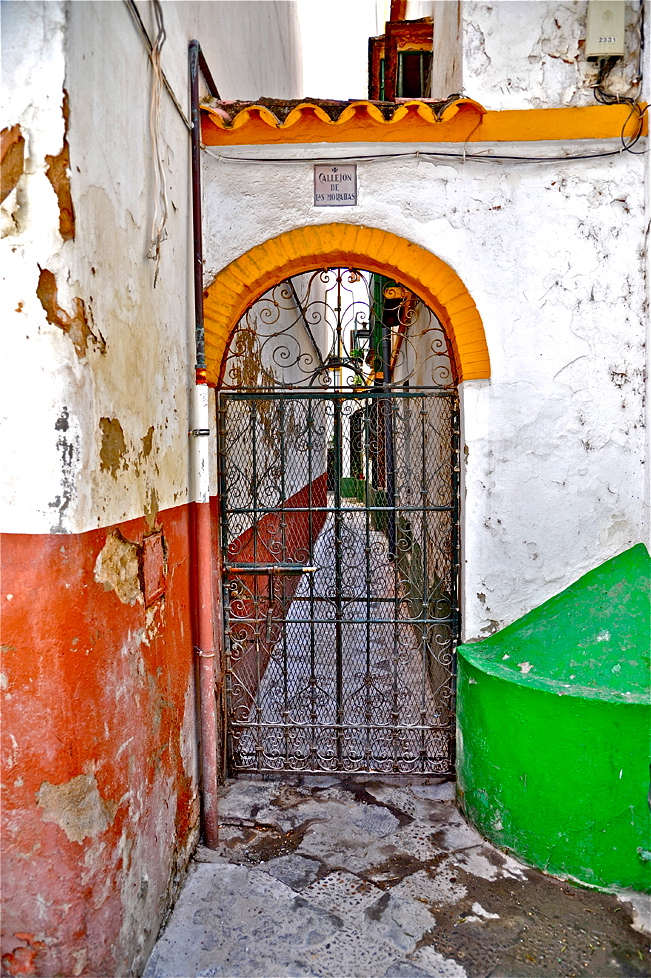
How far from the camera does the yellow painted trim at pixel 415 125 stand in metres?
3.44

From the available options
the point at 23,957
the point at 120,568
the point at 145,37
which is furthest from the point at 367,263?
the point at 23,957

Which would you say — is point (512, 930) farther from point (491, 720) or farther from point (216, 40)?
point (216, 40)

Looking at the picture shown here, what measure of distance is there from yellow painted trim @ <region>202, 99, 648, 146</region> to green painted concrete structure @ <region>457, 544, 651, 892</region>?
244cm

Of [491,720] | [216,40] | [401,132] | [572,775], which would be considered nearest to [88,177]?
[401,132]

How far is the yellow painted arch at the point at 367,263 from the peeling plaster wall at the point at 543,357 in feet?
0.24

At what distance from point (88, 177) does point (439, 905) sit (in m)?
3.40

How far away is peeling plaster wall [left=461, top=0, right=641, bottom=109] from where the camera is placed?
3.49 metres

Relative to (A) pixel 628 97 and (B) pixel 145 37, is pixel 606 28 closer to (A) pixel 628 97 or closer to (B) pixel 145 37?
(A) pixel 628 97

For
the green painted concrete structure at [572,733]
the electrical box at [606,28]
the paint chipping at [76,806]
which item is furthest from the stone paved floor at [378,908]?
the electrical box at [606,28]

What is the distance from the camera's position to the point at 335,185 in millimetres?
3619

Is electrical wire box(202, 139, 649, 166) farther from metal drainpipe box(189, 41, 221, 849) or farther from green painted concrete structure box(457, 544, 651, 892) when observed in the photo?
green painted concrete structure box(457, 544, 651, 892)

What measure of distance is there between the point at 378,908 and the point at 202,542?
6.42 feet

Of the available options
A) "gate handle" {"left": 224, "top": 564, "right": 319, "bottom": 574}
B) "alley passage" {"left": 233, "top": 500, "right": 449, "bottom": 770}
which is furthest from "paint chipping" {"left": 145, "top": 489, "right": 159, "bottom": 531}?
"alley passage" {"left": 233, "top": 500, "right": 449, "bottom": 770}

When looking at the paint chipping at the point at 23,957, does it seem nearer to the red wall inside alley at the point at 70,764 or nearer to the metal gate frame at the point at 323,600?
the red wall inside alley at the point at 70,764
